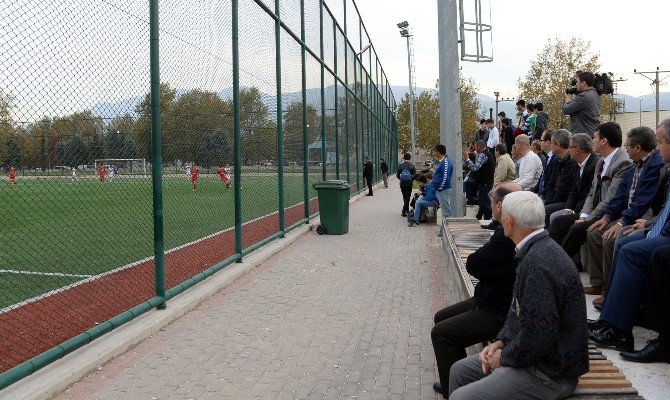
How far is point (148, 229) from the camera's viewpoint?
13727 mm

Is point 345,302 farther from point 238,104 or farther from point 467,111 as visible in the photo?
point 467,111

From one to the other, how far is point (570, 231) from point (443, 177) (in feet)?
20.7

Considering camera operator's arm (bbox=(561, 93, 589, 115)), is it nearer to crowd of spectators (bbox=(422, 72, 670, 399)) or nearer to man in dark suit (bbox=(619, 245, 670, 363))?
crowd of spectators (bbox=(422, 72, 670, 399))

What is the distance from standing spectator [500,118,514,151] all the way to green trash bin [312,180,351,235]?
505cm

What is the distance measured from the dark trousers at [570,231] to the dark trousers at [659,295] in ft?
7.46

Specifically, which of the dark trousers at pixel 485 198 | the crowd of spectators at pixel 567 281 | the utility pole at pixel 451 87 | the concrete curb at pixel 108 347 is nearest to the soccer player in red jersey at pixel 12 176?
the concrete curb at pixel 108 347

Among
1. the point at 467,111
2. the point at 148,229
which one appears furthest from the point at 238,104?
the point at 467,111

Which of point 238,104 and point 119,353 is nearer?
point 119,353

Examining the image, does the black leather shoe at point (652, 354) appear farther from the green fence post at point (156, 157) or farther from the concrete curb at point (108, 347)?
the green fence post at point (156, 157)

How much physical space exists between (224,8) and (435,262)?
475 cm

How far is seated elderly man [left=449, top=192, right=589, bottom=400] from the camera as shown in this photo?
117 inches

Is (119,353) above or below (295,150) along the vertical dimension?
below

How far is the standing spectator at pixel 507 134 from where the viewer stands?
53.8ft

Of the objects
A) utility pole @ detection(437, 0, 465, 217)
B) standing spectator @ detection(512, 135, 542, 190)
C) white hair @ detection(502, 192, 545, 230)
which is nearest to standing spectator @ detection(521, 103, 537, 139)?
utility pole @ detection(437, 0, 465, 217)
